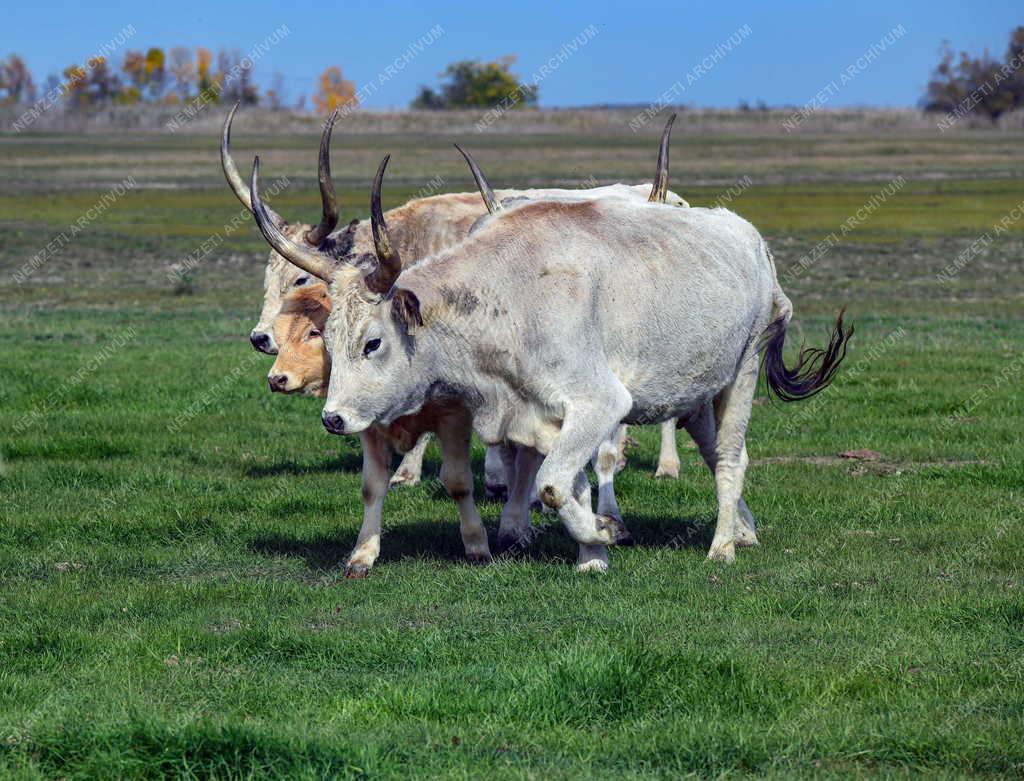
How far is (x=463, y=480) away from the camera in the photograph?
8344 mm

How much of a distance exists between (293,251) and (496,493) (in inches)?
124

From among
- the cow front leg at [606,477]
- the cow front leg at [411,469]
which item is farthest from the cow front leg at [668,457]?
the cow front leg at [411,469]

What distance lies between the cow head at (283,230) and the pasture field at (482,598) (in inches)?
45.1

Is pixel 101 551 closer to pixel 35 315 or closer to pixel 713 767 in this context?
pixel 713 767

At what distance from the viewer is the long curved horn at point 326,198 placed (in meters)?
7.80

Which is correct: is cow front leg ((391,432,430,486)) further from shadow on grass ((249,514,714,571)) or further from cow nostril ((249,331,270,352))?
cow nostril ((249,331,270,352))

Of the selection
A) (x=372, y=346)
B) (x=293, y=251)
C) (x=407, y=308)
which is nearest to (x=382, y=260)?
(x=407, y=308)

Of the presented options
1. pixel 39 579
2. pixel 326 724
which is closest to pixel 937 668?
pixel 326 724

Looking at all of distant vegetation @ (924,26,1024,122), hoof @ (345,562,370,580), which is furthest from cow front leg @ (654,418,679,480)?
distant vegetation @ (924,26,1024,122)

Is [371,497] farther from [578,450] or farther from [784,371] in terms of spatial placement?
[784,371]

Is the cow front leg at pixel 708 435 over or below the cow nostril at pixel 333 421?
below

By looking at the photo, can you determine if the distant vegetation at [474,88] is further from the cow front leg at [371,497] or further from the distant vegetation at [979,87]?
the cow front leg at [371,497]

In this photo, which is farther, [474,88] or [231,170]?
[474,88]

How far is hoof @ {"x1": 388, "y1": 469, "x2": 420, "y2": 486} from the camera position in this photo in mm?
10828
